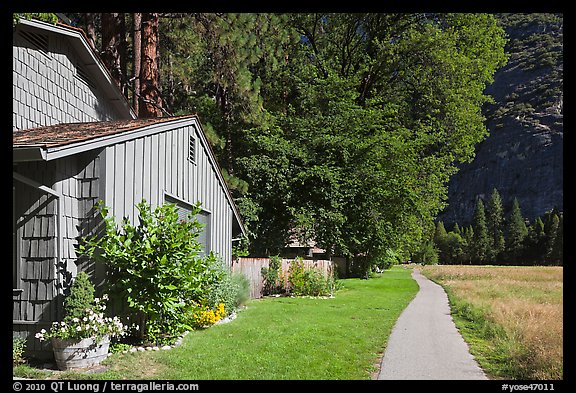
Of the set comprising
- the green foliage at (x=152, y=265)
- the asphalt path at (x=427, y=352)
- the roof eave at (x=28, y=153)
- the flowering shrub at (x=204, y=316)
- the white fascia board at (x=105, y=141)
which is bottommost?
the asphalt path at (x=427, y=352)

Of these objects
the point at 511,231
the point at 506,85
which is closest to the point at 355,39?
the point at 511,231

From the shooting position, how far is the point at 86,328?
6793mm

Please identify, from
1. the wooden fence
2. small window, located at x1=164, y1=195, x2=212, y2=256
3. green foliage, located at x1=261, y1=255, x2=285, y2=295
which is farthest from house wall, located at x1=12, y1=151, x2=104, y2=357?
green foliage, located at x1=261, y1=255, x2=285, y2=295

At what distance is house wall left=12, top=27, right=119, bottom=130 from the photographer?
9914 mm

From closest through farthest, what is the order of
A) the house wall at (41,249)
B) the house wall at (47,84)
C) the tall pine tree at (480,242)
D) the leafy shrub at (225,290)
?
1. the house wall at (41,249)
2. the house wall at (47,84)
3. the leafy shrub at (225,290)
4. the tall pine tree at (480,242)

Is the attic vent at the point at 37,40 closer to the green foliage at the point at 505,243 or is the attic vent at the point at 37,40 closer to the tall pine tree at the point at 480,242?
the green foliage at the point at 505,243

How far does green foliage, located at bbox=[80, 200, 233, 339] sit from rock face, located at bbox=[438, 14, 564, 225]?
314ft

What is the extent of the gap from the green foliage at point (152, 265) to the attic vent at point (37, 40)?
4.65 metres

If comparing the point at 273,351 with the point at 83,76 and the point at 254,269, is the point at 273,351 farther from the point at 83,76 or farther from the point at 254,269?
the point at 254,269

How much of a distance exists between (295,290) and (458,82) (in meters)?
15.6

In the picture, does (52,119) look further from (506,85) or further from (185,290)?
(506,85)

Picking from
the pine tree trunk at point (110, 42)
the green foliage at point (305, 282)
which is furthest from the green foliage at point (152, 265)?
the pine tree trunk at point (110, 42)

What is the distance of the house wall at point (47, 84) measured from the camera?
9.91 m

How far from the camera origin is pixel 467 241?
95688mm
